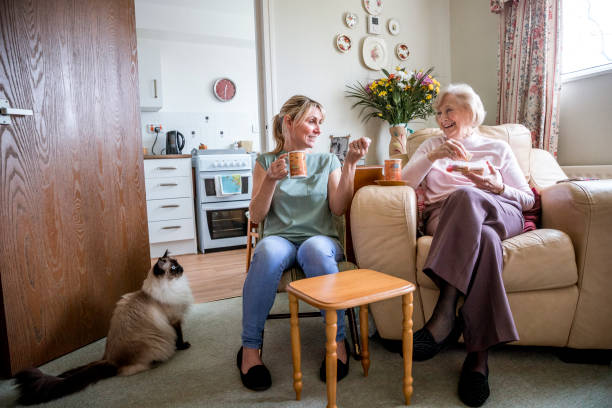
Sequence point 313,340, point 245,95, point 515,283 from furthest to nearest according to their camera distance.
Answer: point 245,95 → point 313,340 → point 515,283

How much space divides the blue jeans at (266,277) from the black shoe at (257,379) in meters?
0.08

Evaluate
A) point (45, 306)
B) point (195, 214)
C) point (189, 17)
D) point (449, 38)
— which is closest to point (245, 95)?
point (189, 17)

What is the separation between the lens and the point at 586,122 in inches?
89.2

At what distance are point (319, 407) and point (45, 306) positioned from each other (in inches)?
47.8

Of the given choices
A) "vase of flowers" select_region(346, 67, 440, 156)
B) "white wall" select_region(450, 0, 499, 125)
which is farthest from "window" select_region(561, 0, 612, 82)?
"vase of flowers" select_region(346, 67, 440, 156)

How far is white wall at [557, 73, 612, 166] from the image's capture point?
217 centimetres

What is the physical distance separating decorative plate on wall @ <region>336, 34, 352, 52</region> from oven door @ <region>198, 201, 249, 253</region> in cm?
180

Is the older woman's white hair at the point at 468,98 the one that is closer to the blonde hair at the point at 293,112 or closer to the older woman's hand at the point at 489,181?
the older woman's hand at the point at 489,181

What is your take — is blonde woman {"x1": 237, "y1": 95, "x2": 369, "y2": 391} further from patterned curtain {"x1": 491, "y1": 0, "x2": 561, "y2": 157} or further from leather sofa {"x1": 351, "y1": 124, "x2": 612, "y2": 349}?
patterned curtain {"x1": 491, "y1": 0, "x2": 561, "y2": 157}

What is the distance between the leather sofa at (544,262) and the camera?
1268 mm

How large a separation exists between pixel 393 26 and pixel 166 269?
2686 mm

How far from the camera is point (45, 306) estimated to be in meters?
1.51

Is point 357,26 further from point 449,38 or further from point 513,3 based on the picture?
point 513,3

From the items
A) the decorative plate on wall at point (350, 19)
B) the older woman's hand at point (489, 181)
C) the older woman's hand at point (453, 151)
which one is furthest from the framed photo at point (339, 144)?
the older woman's hand at point (489, 181)
